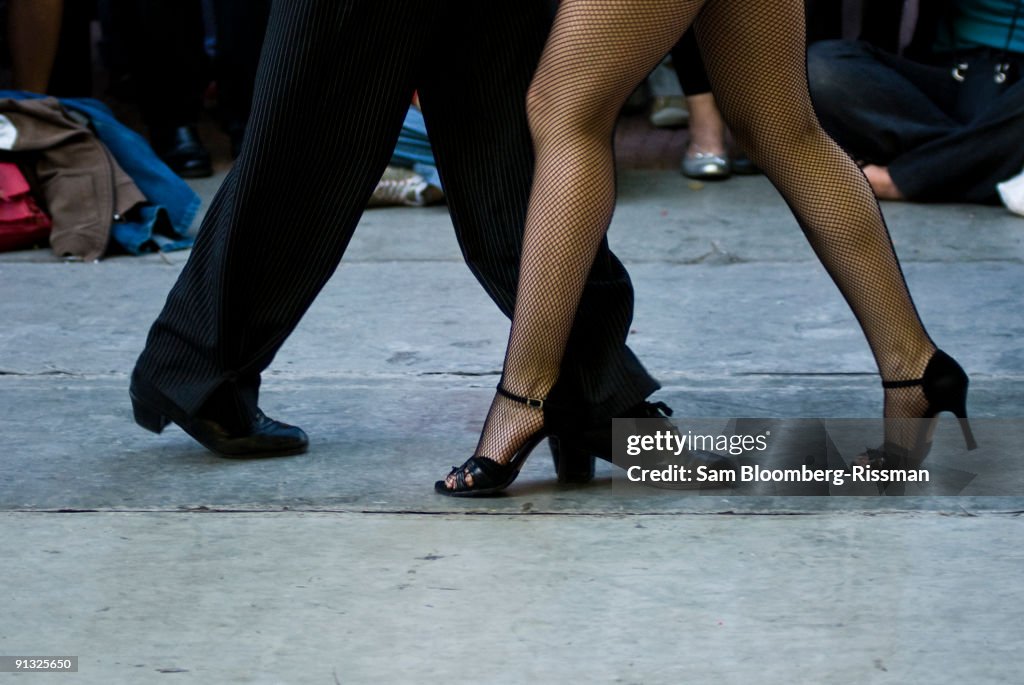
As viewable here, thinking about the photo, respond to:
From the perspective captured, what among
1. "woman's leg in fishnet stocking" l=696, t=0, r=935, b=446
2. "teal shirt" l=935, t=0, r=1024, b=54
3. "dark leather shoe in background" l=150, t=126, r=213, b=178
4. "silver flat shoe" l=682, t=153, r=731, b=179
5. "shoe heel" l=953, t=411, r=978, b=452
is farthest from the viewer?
"dark leather shoe in background" l=150, t=126, r=213, b=178

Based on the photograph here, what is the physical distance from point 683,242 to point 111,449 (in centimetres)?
209

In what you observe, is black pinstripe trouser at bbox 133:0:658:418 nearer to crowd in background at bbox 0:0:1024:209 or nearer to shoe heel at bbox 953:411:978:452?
shoe heel at bbox 953:411:978:452

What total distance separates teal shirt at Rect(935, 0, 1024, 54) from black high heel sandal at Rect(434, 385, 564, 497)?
294cm

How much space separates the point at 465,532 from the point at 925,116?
3073mm

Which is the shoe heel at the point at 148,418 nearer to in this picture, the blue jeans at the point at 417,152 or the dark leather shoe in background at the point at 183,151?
the blue jeans at the point at 417,152

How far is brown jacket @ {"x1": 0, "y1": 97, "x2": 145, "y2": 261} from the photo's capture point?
4.17 m

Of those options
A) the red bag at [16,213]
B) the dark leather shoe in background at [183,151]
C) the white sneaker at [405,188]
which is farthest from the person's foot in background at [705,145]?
the red bag at [16,213]

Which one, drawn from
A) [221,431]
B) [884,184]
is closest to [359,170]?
[221,431]

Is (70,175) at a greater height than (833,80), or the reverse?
(833,80)

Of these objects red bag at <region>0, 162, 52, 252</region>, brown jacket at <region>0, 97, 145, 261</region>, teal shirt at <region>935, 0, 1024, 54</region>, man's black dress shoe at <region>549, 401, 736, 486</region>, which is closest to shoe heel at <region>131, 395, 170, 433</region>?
man's black dress shoe at <region>549, 401, 736, 486</region>

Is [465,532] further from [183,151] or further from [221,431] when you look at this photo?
[183,151]

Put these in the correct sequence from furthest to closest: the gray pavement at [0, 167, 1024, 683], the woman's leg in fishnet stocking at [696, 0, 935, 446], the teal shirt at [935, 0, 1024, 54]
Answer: the teal shirt at [935, 0, 1024, 54], the woman's leg in fishnet stocking at [696, 0, 935, 446], the gray pavement at [0, 167, 1024, 683]

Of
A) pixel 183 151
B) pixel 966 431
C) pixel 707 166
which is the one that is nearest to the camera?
pixel 966 431

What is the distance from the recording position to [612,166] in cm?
228
